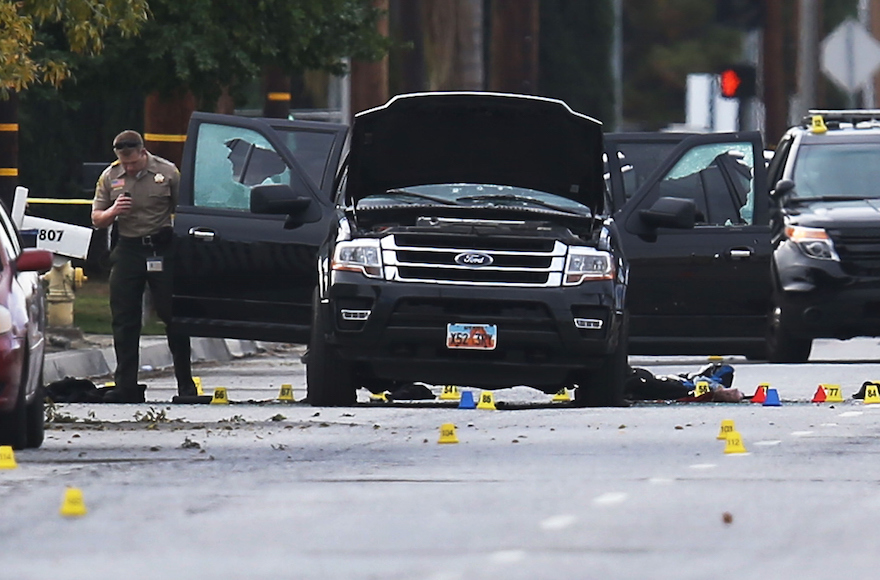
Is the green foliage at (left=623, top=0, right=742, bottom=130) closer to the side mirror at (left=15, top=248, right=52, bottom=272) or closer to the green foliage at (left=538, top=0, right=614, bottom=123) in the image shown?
the green foliage at (left=538, top=0, right=614, bottom=123)

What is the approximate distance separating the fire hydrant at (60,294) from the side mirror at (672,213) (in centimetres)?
763

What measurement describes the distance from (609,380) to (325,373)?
156 cm

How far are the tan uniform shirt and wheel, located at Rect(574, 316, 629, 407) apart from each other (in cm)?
318

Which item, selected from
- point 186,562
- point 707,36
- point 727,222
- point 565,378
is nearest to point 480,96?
point 565,378

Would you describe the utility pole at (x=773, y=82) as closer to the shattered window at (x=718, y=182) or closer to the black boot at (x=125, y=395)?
the shattered window at (x=718, y=182)

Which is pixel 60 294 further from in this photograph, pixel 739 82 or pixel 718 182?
pixel 739 82

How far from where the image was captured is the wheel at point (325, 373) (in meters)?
14.1

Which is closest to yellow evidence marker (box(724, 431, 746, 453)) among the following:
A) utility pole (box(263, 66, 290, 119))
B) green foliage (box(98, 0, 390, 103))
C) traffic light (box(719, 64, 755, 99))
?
green foliage (box(98, 0, 390, 103))

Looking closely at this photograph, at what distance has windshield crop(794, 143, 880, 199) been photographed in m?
20.6

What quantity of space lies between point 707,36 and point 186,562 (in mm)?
72238

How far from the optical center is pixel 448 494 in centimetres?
956

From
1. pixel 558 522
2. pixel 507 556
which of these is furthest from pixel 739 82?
pixel 507 556

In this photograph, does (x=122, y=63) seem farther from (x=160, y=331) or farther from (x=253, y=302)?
(x=253, y=302)

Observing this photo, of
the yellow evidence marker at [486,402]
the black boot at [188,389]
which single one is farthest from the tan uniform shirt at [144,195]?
the yellow evidence marker at [486,402]
